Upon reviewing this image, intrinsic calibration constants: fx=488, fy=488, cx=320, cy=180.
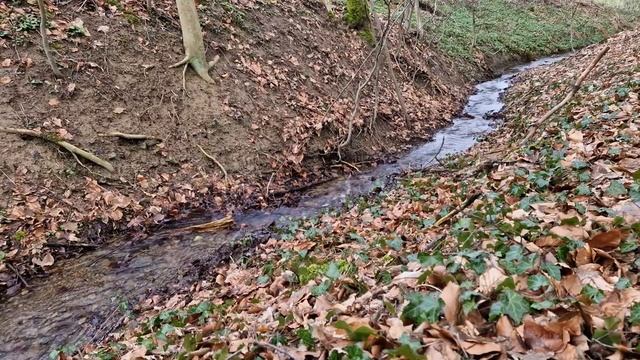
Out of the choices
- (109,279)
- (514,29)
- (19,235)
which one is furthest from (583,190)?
(514,29)

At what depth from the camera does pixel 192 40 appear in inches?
381

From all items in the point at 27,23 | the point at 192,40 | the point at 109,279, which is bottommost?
the point at 109,279

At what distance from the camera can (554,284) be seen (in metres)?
2.55

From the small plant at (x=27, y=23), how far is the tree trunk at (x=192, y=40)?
2.42 metres

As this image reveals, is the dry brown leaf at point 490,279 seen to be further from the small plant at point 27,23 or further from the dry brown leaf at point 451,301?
the small plant at point 27,23

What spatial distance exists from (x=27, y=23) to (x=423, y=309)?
894cm

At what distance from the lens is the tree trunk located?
9.54 m

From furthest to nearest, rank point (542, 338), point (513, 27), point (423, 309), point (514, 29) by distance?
point (513, 27), point (514, 29), point (423, 309), point (542, 338)

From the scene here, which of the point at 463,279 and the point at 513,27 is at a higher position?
the point at 513,27

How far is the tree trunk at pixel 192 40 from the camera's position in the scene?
31.3 ft

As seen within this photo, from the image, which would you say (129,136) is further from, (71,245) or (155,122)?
(71,245)

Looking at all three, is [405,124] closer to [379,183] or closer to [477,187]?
[379,183]

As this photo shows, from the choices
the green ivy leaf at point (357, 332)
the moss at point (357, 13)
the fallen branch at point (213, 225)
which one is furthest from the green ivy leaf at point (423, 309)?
the moss at point (357, 13)

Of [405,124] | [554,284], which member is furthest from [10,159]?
[405,124]
